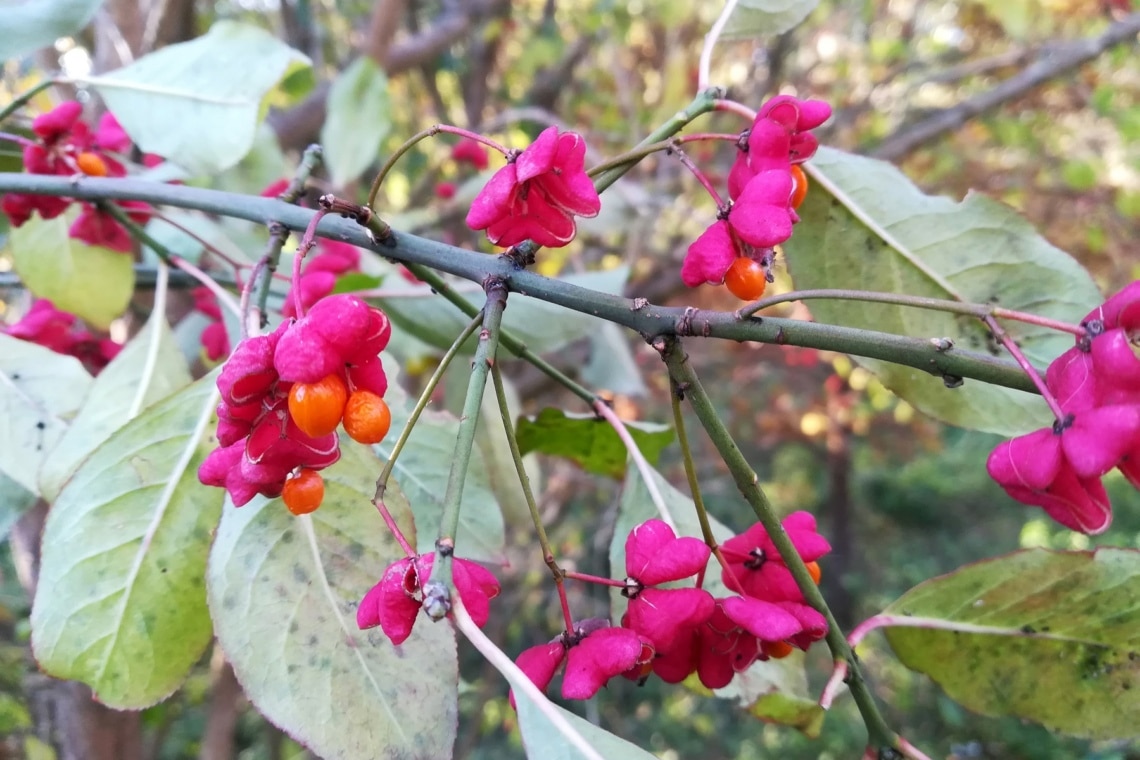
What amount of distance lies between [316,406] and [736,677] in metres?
0.56

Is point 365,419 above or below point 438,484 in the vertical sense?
above

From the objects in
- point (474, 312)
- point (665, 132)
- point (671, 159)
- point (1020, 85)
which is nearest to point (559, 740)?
point (474, 312)

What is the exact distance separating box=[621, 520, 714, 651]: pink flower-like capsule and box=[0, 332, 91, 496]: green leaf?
22.9 inches

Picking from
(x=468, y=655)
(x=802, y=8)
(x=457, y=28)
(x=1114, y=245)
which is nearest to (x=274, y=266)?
(x=802, y=8)

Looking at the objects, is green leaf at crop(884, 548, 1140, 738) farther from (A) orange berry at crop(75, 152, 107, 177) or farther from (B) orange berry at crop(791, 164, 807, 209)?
(A) orange berry at crop(75, 152, 107, 177)

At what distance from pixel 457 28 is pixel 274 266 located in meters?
2.30

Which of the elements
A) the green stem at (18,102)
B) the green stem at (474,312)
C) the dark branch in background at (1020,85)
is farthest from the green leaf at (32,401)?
the dark branch in background at (1020,85)

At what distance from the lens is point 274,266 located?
0.62 metres

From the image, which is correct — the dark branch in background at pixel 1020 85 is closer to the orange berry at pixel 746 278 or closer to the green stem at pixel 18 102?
the orange berry at pixel 746 278

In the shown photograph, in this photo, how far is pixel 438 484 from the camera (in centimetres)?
82

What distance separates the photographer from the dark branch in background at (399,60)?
227cm

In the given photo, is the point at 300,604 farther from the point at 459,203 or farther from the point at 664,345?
the point at 459,203

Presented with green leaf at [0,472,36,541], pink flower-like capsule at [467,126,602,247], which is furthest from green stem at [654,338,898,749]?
green leaf at [0,472,36,541]

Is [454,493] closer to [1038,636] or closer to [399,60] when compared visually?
[1038,636]
